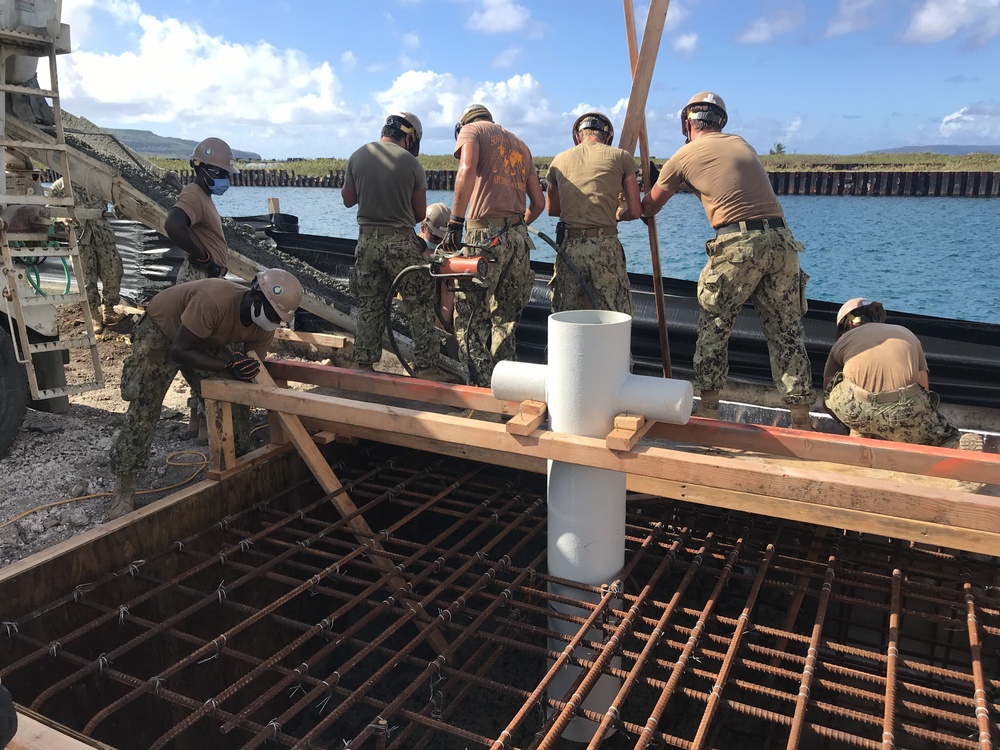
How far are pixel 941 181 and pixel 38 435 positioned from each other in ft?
180

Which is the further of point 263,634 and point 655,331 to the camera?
point 655,331

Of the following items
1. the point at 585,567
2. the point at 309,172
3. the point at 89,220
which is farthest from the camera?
the point at 309,172

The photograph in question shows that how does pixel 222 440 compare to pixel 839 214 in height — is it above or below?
below

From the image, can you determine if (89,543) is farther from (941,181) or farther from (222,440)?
(941,181)

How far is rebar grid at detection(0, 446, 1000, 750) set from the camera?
262 cm

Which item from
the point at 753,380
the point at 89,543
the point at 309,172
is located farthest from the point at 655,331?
the point at 309,172

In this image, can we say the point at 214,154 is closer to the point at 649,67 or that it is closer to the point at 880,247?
the point at 649,67

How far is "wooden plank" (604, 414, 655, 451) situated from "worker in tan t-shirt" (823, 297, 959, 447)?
5.93 ft

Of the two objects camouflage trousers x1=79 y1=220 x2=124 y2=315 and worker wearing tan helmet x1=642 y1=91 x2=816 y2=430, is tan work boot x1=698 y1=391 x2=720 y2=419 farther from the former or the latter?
camouflage trousers x1=79 y1=220 x2=124 y2=315

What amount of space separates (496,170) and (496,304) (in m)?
0.89

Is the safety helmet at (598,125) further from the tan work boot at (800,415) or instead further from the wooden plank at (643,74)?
the tan work boot at (800,415)

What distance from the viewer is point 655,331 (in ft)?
19.7

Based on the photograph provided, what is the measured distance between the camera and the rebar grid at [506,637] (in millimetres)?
2617

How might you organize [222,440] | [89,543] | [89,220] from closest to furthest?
[89,543] → [222,440] → [89,220]
